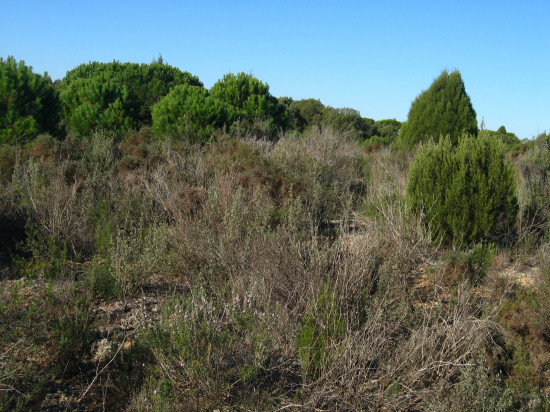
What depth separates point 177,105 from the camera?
10.3m

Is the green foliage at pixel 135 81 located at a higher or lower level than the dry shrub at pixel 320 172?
higher

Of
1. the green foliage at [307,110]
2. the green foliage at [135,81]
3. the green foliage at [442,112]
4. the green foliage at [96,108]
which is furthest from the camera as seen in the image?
the green foliage at [307,110]

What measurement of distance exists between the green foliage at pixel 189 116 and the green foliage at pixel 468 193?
208 inches

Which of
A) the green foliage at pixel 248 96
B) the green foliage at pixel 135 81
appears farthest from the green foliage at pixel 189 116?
the green foliage at pixel 248 96

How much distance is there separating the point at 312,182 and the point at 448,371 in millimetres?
4889

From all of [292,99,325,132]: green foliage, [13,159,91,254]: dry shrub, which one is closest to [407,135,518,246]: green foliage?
[13,159,91,254]: dry shrub

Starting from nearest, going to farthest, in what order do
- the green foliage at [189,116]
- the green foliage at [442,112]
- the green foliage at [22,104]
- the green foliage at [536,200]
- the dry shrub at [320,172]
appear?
the green foliage at [536,200]
the dry shrub at [320,172]
the green foliage at [22,104]
the green foliage at [442,112]
the green foliage at [189,116]

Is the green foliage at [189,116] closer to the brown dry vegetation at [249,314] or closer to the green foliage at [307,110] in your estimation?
the brown dry vegetation at [249,314]

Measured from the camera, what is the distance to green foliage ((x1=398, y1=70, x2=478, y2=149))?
30.9 ft

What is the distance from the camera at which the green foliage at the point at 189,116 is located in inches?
395

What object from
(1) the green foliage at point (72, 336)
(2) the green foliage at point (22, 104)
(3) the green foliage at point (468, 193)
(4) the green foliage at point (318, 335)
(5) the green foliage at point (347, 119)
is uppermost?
(5) the green foliage at point (347, 119)

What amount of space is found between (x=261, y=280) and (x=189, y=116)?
711cm

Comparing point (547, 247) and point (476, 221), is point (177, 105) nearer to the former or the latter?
point (476, 221)

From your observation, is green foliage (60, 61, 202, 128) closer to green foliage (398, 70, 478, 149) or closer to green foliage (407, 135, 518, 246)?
green foliage (398, 70, 478, 149)
